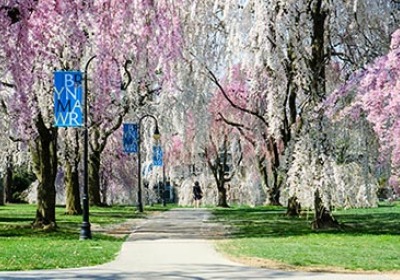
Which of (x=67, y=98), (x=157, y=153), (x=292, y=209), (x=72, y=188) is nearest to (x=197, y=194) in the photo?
(x=157, y=153)

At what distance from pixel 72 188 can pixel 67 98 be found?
1529 cm

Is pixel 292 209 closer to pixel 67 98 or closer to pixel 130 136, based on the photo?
pixel 130 136

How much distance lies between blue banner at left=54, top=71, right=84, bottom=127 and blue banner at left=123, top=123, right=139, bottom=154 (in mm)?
14028

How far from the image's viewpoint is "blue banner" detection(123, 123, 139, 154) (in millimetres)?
34156

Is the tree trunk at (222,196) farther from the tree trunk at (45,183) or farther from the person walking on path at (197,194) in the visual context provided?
the tree trunk at (45,183)

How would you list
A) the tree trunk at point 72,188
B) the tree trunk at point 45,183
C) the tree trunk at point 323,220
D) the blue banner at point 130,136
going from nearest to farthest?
1. the tree trunk at point 323,220
2. the tree trunk at point 45,183
3. the tree trunk at point 72,188
4. the blue banner at point 130,136

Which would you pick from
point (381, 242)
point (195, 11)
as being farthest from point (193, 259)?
point (195, 11)

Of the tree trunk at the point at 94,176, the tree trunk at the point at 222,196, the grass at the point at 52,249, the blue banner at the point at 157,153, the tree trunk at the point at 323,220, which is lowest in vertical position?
the grass at the point at 52,249

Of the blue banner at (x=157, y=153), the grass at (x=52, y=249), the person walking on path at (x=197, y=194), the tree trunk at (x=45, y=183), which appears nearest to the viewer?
the grass at (x=52, y=249)

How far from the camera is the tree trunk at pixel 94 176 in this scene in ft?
126

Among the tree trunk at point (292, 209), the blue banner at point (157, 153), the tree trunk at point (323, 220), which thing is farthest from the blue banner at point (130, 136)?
the tree trunk at point (323, 220)

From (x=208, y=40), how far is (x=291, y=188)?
7.11m

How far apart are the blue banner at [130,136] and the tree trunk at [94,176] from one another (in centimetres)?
254

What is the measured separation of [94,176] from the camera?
132ft
